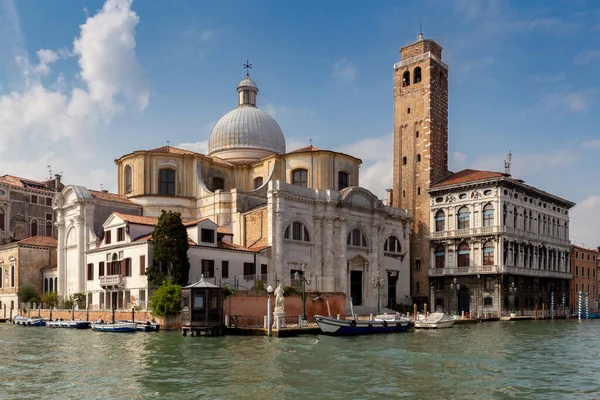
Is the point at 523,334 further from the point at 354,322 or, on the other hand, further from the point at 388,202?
the point at 388,202

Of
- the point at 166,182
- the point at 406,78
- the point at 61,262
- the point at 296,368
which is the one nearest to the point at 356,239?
the point at 166,182

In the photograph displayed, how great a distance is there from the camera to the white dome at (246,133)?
54.4 metres

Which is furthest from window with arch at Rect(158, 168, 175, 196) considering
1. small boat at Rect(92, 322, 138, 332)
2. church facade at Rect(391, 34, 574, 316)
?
church facade at Rect(391, 34, 574, 316)

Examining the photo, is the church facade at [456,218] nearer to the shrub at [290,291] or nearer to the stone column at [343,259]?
the stone column at [343,259]

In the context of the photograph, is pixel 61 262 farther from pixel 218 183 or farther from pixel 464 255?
pixel 464 255

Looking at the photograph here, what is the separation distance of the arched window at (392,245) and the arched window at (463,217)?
490cm

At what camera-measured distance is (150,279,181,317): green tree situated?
32.2 meters

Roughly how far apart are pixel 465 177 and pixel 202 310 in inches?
1120

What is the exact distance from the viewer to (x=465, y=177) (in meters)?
51.8

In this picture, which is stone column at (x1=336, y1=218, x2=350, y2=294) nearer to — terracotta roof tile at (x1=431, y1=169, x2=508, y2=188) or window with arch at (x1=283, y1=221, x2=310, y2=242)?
window with arch at (x1=283, y1=221, x2=310, y2=242)

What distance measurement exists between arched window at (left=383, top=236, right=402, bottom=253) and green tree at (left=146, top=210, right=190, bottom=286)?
19789 mm

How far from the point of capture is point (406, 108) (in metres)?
54.7

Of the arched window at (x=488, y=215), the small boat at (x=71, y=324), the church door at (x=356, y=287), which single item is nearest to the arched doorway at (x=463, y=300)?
the arched window at (x=488, y=215)

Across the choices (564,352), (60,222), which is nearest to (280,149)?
(60,222)
